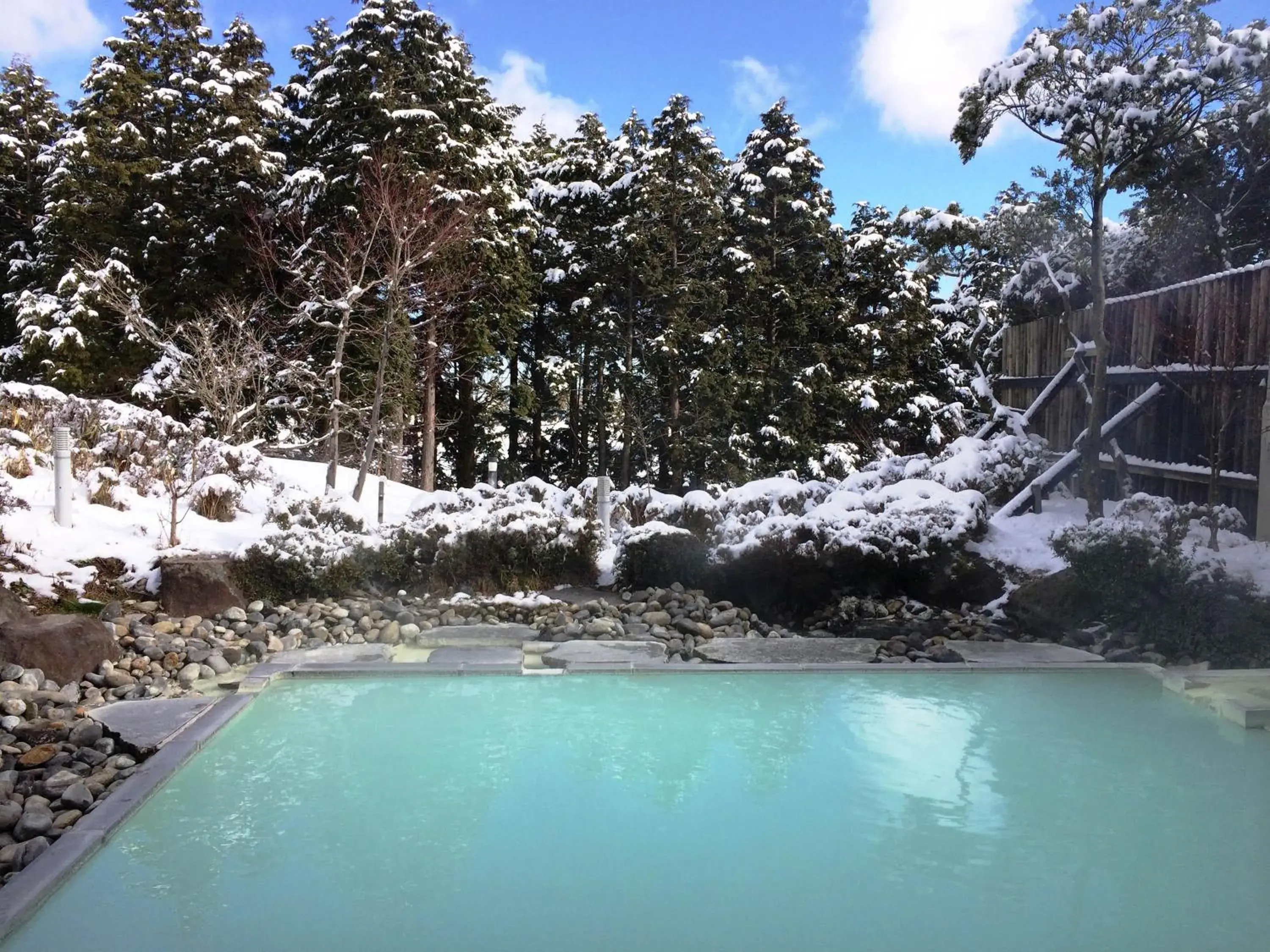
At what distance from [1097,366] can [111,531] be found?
8.17 m

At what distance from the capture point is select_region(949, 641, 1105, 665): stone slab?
18.1 ft

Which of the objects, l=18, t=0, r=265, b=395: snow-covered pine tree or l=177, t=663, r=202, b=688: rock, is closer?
l=177, t=663, r=202, b=688: rock

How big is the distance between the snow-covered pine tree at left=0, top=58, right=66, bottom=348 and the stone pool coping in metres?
17.4

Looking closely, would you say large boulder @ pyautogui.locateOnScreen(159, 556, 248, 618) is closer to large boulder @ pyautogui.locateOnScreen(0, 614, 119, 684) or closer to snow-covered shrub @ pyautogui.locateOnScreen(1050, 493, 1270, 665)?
large boulder @ pyautogui.locateOnScreen(0, 614, 119, 684)

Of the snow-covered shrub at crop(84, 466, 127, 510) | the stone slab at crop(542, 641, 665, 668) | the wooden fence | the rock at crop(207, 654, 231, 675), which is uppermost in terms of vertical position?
the wooden fence

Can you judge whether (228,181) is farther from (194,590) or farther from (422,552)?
(194,590)

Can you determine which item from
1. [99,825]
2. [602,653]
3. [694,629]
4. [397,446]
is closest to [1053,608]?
[694,629]

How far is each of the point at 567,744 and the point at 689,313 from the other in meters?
13.0

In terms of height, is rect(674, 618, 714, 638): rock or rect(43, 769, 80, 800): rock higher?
rect(674, 618, 714, 638): rock

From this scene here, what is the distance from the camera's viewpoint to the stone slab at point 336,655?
18.2 feet

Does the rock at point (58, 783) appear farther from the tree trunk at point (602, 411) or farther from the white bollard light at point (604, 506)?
the tree trunk at point (602, 411)

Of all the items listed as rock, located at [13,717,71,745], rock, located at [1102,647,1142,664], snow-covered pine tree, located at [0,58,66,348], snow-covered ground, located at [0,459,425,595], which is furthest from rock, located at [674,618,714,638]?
snow-covered pine tree, located at [0,58,66,348]

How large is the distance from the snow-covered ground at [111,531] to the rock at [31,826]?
3858 mm

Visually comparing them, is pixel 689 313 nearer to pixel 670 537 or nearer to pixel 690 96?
Answer: pixel 690 96
